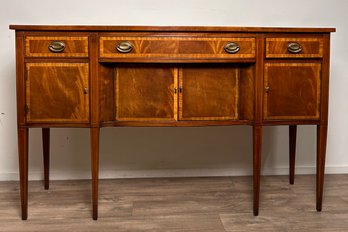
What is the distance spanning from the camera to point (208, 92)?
1797mm

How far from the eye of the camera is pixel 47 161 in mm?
2281

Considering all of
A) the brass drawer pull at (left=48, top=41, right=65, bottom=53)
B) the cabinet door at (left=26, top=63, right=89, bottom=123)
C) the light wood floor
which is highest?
the brass drawer pull at (left=48, top=41, right=65, bottom=53)

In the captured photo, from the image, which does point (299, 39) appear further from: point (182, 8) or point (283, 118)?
point (182, 8)

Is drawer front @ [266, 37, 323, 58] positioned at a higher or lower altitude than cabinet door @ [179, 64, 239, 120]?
higher

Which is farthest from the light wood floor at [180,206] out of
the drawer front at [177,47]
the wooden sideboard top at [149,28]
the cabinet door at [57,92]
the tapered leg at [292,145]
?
the wooden sideboard top at [149,28]

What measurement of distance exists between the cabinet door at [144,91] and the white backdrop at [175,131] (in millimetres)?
746

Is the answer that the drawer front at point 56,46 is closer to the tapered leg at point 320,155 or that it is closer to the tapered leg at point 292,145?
the tapered leg at point 320,155

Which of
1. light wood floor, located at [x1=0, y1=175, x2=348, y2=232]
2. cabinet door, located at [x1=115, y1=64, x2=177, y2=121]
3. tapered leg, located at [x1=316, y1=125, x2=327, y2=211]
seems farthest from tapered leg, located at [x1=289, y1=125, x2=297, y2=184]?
cabinet door, located at [x1=115, y1=64, x2=177, y2=121]

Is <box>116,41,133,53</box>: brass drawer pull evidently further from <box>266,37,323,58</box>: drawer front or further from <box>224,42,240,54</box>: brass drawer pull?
<box>266,37,323,58</box>: drawer front

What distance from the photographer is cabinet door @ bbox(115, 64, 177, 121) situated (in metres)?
1.77

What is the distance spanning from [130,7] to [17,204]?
54.9 inches

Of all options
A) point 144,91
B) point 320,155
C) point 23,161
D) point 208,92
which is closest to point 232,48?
point 208,92

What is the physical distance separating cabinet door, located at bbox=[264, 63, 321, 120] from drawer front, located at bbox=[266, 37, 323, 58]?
44 millimetres

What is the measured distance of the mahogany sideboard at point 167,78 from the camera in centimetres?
169
